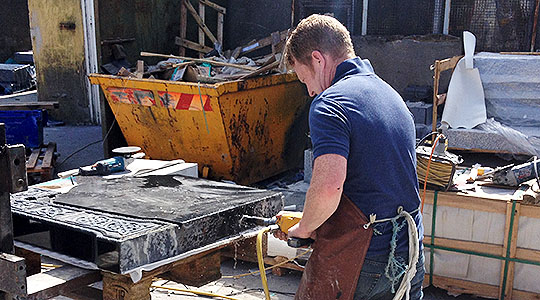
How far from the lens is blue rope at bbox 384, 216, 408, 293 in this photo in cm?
227

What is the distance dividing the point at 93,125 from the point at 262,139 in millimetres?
4770

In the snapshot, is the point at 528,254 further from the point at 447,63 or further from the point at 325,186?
the point at 447,63

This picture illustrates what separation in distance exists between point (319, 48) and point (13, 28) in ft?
49.8

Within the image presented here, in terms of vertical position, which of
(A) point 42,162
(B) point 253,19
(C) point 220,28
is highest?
(B) point 253,19

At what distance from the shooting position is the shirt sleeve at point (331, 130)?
206 cm

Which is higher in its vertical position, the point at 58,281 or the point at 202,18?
the point at 202,18

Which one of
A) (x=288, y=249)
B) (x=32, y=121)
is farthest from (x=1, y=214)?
(x=32, y=121)

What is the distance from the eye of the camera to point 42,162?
666 centimetres

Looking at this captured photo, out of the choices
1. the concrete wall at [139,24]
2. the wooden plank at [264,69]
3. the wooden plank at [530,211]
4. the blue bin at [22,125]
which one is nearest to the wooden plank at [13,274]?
→ the wooden plank at [530,211]

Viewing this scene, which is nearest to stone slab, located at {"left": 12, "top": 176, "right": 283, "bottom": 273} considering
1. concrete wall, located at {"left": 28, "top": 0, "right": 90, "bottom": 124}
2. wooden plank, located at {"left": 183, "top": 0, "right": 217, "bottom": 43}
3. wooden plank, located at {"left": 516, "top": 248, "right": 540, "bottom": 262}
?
wooden plank, located at {"left": 516, "top": 248, "right": 540, "bottom": 262}

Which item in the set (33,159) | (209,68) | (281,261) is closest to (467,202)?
(281,261)

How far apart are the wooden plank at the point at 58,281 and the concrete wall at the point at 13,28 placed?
14691mm

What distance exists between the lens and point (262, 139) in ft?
21.2

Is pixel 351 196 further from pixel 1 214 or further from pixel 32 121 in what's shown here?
pixel 32 121
